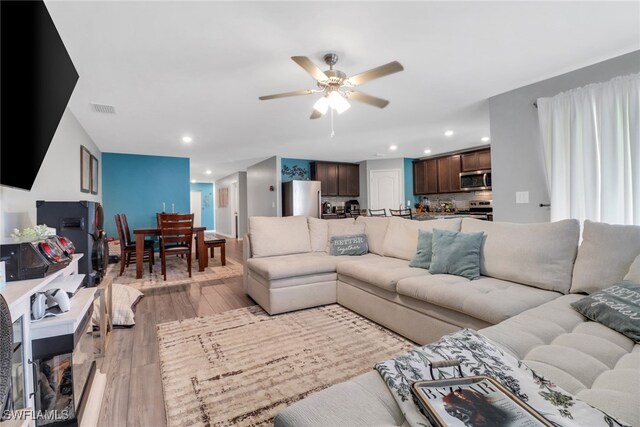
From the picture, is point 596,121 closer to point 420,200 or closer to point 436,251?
point 436,251

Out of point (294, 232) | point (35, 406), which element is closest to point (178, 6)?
point (35, 406)

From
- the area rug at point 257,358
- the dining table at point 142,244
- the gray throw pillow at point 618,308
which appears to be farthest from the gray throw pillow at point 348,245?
the dining table at point 142,244

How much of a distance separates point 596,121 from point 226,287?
4373 millimetres

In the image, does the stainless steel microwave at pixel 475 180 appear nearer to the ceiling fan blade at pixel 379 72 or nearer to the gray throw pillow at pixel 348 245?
the gray throw pillow at pixel 348 245

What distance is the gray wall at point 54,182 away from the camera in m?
1.90

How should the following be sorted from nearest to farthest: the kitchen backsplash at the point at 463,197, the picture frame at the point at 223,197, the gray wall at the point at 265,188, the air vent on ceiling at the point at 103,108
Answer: the air vent on ceiling at the point at 103,108 → the kitchen backsplash at the point at 463,197 → the gray wall at the point at 265,188 → the picture frame at the point at 223,197

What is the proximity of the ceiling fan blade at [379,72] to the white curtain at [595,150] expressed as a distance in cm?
187

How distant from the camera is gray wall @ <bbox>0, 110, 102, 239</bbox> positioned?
6.23ft

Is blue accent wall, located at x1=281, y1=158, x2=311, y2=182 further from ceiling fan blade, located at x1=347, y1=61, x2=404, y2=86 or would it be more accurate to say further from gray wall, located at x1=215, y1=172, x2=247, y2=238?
ceiling fan blade, located at x1=347, y1=61, x2=404, y2=86

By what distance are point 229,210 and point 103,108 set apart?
7312 mm

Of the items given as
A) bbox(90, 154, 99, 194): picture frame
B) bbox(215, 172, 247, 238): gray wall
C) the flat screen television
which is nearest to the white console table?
the flat screen television

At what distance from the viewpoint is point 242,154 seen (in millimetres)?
6391

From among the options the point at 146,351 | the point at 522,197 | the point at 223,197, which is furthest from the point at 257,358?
the point at 223,197

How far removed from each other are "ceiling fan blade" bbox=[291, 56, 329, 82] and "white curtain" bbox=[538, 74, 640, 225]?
Answer: 2.27m
